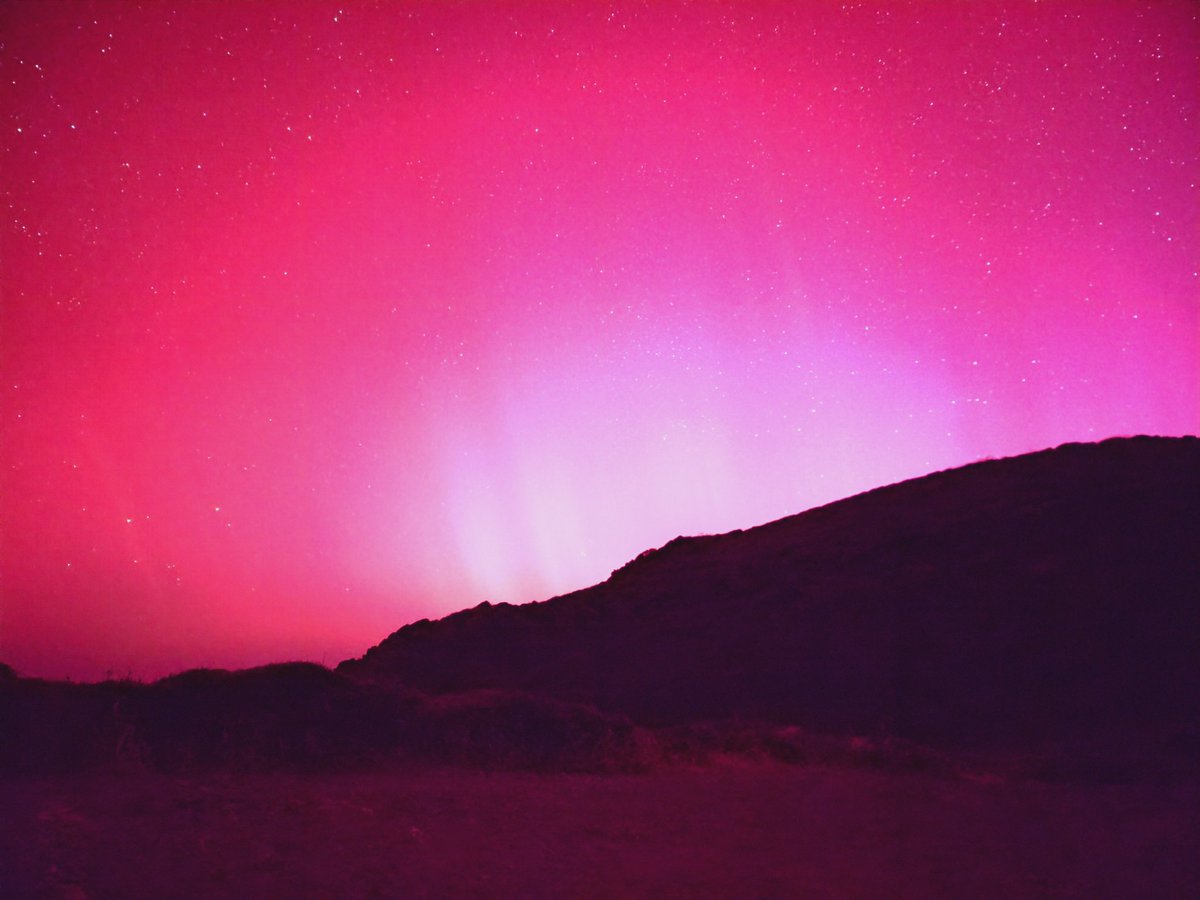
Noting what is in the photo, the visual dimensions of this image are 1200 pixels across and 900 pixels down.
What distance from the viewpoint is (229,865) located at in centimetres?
651

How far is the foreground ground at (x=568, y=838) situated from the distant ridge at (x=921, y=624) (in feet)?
17.1

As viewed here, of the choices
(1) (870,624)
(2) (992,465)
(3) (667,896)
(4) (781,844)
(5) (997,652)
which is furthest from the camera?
(2) (992,465)

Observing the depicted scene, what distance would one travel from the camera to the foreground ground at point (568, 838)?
21.1 ft

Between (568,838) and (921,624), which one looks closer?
(568,838)

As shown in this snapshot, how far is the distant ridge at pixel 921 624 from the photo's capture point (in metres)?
17.0

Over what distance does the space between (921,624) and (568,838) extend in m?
17.3

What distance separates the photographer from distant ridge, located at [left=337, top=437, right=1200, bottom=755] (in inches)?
671

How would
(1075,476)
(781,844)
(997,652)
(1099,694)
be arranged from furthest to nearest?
1. (1075,476)
2. (997,652)
3. (1099,694)
4. (781,844)

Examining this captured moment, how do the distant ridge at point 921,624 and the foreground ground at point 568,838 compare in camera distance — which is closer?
the foreground ground at point 568,838

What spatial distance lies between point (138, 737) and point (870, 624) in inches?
740

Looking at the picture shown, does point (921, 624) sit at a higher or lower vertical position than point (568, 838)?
higher

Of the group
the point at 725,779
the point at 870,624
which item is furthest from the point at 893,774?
the point at 870,624

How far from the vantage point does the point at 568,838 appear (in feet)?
25.0

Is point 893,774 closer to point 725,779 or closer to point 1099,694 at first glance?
point 725,779
